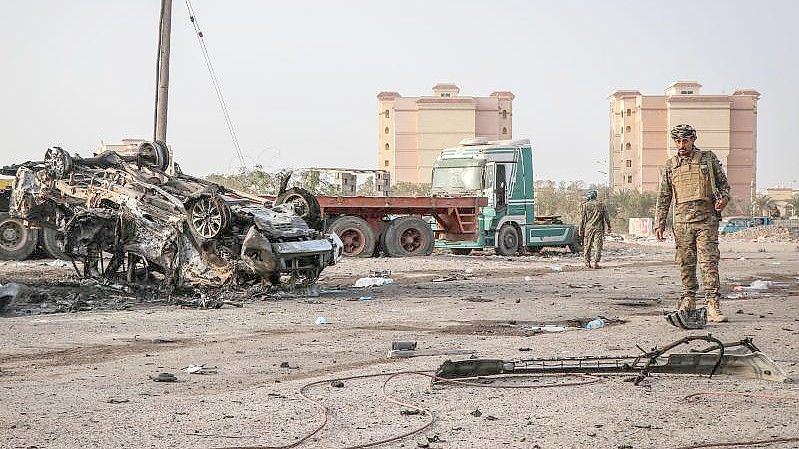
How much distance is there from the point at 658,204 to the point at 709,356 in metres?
4.04

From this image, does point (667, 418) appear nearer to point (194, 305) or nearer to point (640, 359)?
point (640, 359)

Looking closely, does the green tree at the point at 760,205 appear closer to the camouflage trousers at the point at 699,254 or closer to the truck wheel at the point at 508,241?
the truck wheel at the point at 508,241

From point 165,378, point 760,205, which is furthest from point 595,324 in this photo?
point 760,205

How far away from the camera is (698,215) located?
32.2 feet

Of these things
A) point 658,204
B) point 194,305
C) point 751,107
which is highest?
point 751,107

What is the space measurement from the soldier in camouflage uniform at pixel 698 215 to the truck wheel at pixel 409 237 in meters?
14.1

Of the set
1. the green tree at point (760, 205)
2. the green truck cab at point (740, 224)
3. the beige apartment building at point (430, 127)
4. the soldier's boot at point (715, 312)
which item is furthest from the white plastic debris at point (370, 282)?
the beige apartment building at point (430, 127)

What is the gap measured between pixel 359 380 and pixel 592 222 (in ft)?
47.1

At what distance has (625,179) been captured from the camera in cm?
8650

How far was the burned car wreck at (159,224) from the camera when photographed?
41.9 ft

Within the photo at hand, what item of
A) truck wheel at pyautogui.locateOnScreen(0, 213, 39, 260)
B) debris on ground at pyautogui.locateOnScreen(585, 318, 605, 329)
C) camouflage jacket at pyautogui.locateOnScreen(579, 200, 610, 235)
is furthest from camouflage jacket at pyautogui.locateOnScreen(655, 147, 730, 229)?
truck wheel at pyautogui.locateOnScreen(0, 213, 39, 260)

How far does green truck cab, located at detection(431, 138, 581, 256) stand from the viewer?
26.0 meters

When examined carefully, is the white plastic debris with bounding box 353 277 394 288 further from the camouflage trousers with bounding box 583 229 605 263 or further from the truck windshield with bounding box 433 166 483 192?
the truck windshield with bounding box 433 166 483 192

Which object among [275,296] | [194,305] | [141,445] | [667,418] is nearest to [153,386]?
[141,445]
